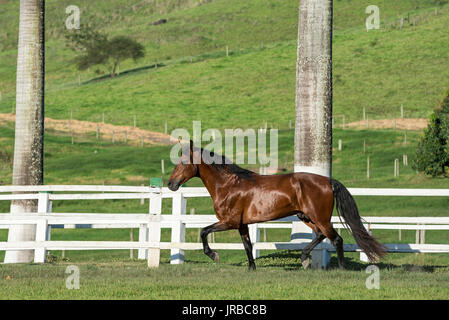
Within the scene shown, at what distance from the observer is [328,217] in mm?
13578

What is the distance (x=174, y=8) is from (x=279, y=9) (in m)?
39.2

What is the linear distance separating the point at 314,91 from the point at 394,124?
60.6m

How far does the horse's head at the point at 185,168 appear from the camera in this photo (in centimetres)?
1398

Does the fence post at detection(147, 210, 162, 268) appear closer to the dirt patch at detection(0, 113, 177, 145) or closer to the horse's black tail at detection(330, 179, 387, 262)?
the horse's black tail at detection(330, 179, 387, 262)

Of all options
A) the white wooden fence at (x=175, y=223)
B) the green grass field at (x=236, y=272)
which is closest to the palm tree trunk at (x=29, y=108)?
the green grass field at (x=236, y=272)

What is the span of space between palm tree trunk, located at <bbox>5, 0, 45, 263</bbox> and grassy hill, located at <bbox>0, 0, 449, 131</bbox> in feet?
201

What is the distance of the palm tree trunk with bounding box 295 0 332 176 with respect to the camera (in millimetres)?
16359

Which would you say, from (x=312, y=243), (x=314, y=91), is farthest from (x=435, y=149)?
(x=312, y=243)

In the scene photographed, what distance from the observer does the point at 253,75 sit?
334ft

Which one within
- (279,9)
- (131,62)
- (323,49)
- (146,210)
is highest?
(279,9)

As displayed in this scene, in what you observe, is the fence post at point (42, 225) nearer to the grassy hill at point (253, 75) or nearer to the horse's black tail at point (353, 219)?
the horse's black tail at point (353, 219)

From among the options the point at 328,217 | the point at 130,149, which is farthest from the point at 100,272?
the point at 130,149
